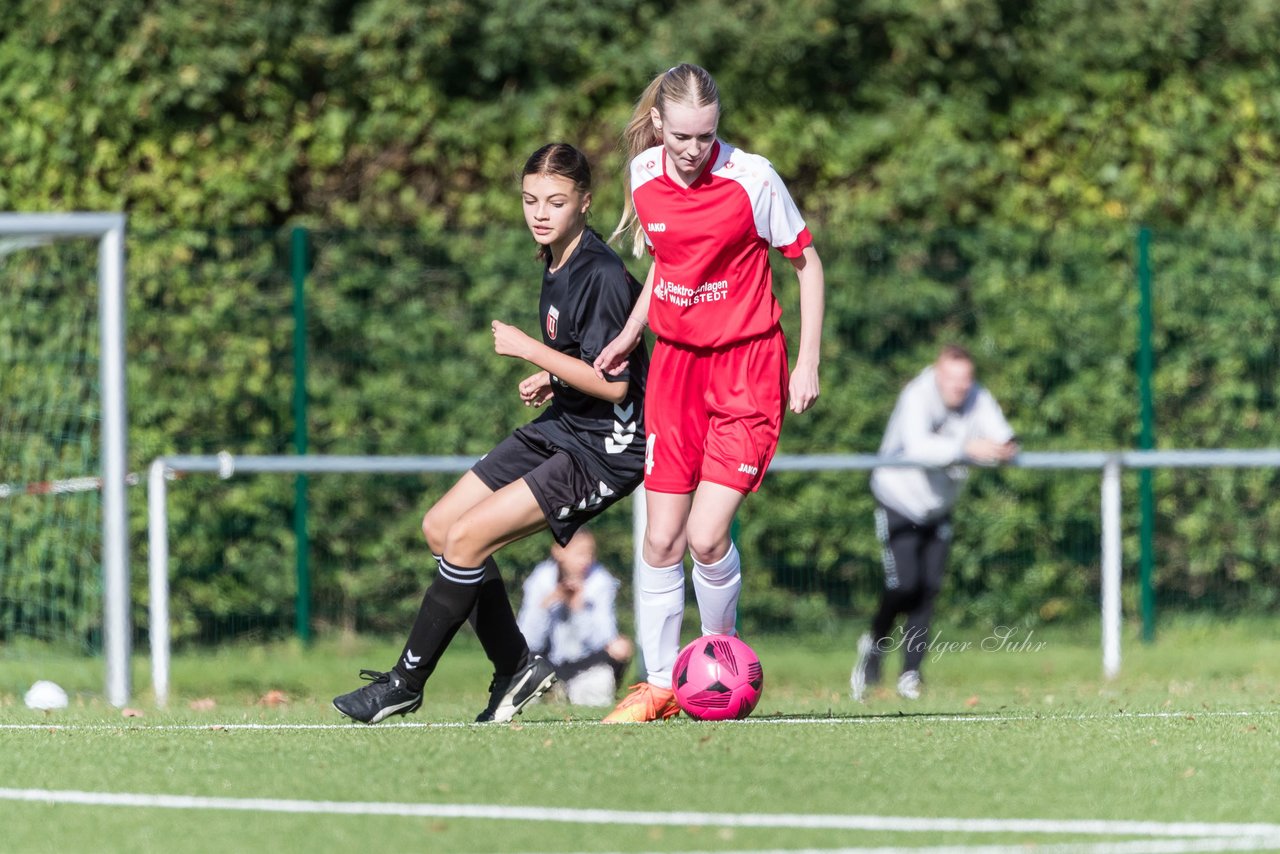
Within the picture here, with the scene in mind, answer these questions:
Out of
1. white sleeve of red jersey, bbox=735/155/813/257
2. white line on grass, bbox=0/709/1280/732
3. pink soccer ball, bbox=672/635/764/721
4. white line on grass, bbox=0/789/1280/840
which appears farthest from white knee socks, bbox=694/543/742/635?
white line on grass, bbox=0/789/1280/840

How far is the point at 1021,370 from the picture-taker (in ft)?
35.9

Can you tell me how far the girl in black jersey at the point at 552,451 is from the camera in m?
5.84

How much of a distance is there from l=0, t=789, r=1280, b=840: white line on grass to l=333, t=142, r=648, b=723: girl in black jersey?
1.42 m

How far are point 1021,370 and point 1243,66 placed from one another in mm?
2709

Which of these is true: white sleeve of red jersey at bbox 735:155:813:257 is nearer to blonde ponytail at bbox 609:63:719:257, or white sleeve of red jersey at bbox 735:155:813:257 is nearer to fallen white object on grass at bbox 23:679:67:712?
blonde ponytail at bbox 609:63:719:257

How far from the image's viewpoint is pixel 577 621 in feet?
30.0

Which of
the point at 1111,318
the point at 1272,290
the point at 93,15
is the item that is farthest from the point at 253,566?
the point at 1272,290

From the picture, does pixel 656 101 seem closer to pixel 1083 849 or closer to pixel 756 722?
pixel 756 722

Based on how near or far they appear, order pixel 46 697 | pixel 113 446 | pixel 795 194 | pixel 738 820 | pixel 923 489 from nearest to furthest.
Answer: pixel 738 820 < pixel 46 697 < pixel 113 446 < pixel 923 489 < pixel 795 194

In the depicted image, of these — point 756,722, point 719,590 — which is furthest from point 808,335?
point 756,722

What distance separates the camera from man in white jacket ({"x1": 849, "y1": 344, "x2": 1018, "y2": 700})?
939 cm

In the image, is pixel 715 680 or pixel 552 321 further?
pixel 552 321

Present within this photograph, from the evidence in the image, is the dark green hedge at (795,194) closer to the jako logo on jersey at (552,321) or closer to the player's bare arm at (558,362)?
the jako logo on jersey at (552,321)

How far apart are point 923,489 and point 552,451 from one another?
395cm
